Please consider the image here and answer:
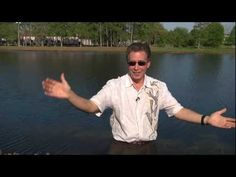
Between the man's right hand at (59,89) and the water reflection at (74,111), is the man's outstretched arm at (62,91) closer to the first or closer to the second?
the man's right hand at (59,89)

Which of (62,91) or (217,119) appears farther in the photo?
(217,119)

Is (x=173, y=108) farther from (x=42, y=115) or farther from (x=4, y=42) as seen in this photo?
(x=42, y=115)

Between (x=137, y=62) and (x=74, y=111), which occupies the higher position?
(x=137, y=62)

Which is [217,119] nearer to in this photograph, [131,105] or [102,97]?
[131,105]

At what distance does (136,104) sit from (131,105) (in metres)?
0.04

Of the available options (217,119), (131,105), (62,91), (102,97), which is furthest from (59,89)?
(217,119)

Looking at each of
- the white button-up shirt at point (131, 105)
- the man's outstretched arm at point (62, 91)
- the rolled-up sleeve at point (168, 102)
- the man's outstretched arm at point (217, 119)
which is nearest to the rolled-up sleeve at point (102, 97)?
the white button-up shirt at point (131, 105)

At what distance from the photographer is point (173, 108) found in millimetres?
2912

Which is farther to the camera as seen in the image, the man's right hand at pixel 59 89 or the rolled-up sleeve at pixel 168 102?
the rolled-up sleeve at pixel 168 102

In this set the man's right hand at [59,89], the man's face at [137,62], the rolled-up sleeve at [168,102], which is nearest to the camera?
the man's right hand at [59,89]

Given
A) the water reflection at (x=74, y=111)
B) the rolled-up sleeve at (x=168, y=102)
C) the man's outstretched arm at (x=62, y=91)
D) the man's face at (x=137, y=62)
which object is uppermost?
the man's face at (x=137, y=62)

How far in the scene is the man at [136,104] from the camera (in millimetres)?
2760

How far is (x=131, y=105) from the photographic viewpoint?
279 cm

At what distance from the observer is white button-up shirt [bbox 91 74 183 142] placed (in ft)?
9.14
